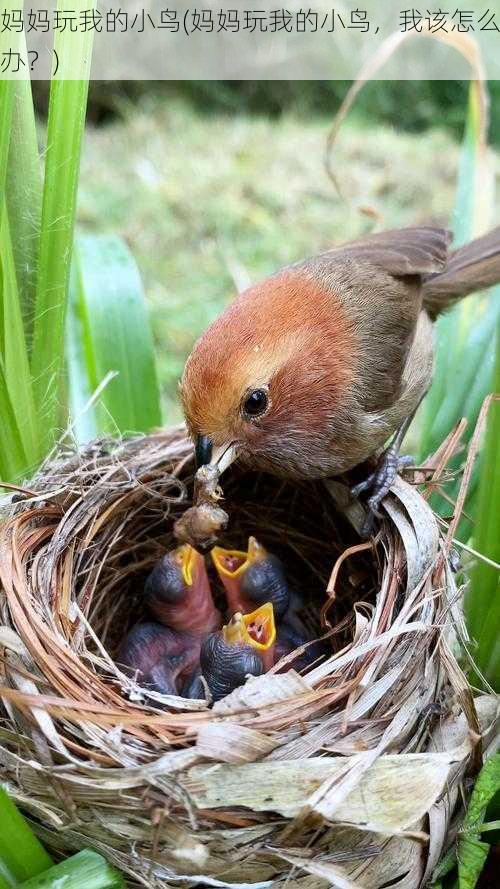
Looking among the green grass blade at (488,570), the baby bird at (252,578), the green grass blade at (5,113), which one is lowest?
the baby bird at (252,578)

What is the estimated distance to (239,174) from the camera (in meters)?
4.91

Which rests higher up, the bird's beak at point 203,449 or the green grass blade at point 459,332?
the green grass blade at point 459,332

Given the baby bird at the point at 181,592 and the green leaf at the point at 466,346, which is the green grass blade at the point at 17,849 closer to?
the baby bird at the point at 181,592

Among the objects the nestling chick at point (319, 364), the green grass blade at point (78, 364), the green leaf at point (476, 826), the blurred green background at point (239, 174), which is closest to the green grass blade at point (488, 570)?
the green leaf at point (476, 826)

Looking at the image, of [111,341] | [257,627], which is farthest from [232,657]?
[111,341]

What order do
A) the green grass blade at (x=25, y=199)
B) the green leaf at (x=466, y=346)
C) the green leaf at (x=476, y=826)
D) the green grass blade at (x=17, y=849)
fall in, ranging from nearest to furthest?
the green grass blade at (x=17, y=849) < the green leaf at (x=476, y=826) < the green grass blade at (x=25, y=199) < the green leaf at (x=466, y=346)

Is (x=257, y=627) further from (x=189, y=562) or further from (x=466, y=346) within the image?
(x=466, y=346)

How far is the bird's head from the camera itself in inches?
73.9

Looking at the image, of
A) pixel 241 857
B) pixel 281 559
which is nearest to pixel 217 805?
pixel 241 857

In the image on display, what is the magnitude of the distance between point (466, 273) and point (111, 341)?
1000 mm

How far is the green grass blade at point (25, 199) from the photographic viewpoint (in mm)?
1819

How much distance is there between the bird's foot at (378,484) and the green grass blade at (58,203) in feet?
2.43

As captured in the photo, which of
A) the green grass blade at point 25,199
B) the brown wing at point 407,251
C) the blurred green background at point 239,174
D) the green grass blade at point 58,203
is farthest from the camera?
the blurred green background at point 239,174

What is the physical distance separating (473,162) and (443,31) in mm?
344
